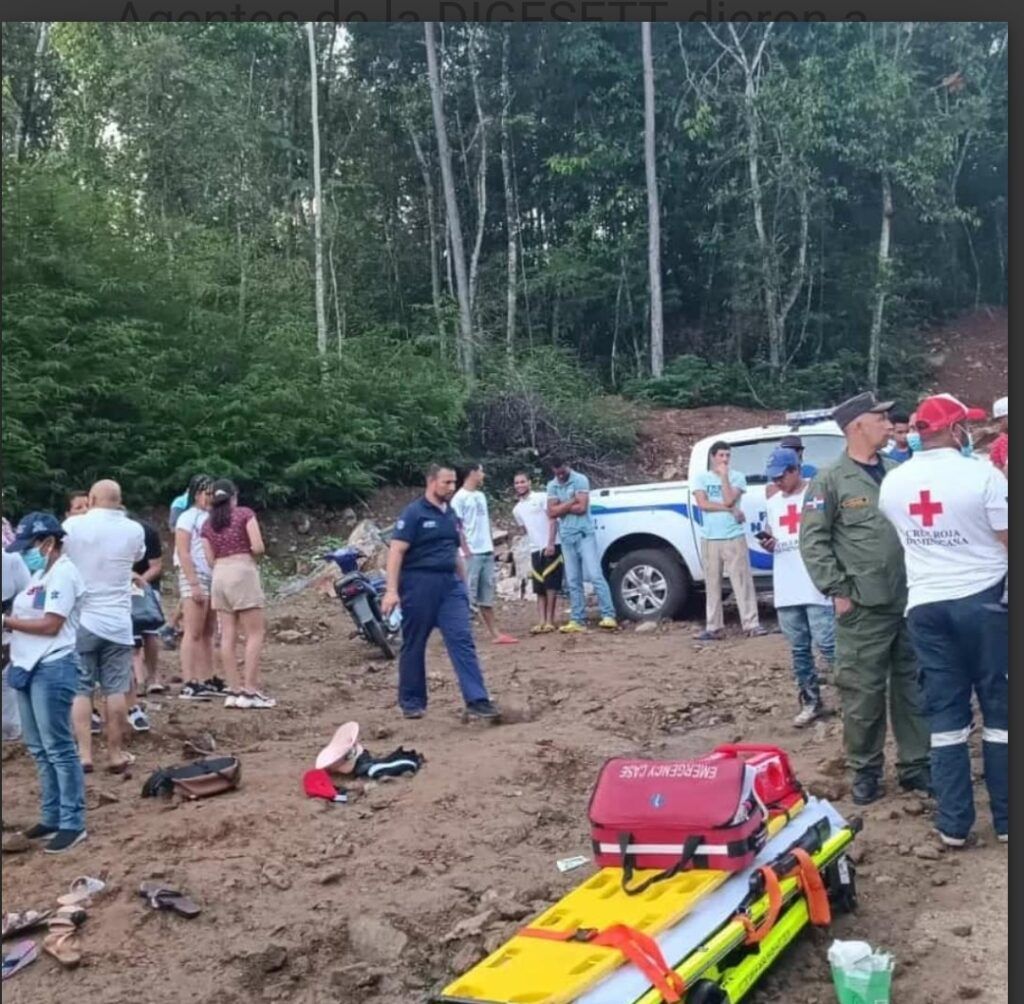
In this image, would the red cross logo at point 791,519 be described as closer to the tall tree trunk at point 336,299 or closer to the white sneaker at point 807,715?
the white sneaker at point 807,715

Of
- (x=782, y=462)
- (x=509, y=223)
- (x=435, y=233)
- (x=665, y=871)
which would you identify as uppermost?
(x=509, y=223)

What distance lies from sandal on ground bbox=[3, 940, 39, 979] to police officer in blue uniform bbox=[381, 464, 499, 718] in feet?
9.91

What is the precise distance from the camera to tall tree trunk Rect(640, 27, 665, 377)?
720 inches

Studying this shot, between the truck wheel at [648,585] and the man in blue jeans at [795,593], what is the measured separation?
10.2 ft

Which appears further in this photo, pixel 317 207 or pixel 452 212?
pixel 452 212

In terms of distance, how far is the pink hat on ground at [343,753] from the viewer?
5602 millimetres

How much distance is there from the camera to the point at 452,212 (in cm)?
1692

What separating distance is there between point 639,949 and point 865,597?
2.26m

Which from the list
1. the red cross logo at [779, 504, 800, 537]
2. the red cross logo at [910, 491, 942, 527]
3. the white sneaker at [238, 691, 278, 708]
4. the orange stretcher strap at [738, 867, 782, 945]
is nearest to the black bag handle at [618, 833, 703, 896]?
the orange stretcher strap at [738, 867, 782, 945]

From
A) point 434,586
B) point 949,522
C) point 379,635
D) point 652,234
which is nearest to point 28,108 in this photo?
point 379,635

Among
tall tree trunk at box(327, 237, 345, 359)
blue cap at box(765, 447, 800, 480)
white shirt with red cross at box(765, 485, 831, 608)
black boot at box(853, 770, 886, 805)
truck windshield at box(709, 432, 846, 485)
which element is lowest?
black boot at box(853, 770, 886, 805)

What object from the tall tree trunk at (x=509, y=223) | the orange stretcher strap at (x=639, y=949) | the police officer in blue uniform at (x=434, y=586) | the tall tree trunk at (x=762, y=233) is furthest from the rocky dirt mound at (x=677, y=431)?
the orange stretcher strap at (x=639, y=949)

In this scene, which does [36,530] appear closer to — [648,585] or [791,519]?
[791,519]

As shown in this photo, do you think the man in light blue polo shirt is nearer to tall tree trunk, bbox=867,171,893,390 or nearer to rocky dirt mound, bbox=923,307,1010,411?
tall tree trunk, bbox=867,171,893,390
